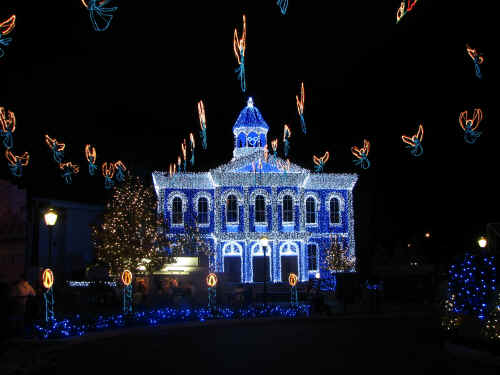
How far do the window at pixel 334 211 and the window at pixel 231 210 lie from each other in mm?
7106

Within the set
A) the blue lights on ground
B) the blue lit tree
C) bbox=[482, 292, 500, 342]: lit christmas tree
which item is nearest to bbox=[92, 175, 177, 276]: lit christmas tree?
the blue lights on ground

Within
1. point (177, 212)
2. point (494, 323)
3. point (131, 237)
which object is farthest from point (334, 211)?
point (494, 323)

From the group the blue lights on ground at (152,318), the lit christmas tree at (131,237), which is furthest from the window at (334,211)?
the blue lights on ground at (152,318)

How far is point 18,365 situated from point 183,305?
44.5 ft

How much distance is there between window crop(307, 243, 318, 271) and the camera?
45781 millimetres

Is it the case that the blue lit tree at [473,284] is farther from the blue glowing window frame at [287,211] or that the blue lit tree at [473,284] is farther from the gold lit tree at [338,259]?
the blue glowing window frame at [287,211]

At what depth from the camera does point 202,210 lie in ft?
149

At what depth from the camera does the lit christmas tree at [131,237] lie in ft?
123

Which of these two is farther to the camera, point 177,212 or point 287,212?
point 287,212

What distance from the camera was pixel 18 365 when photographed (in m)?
12.3

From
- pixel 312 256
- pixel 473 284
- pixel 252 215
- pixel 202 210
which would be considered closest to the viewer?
pixel 473 284

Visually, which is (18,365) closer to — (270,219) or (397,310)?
(397,310)

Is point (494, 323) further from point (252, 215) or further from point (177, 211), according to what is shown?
point (177, 211)

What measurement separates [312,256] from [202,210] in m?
8.48
